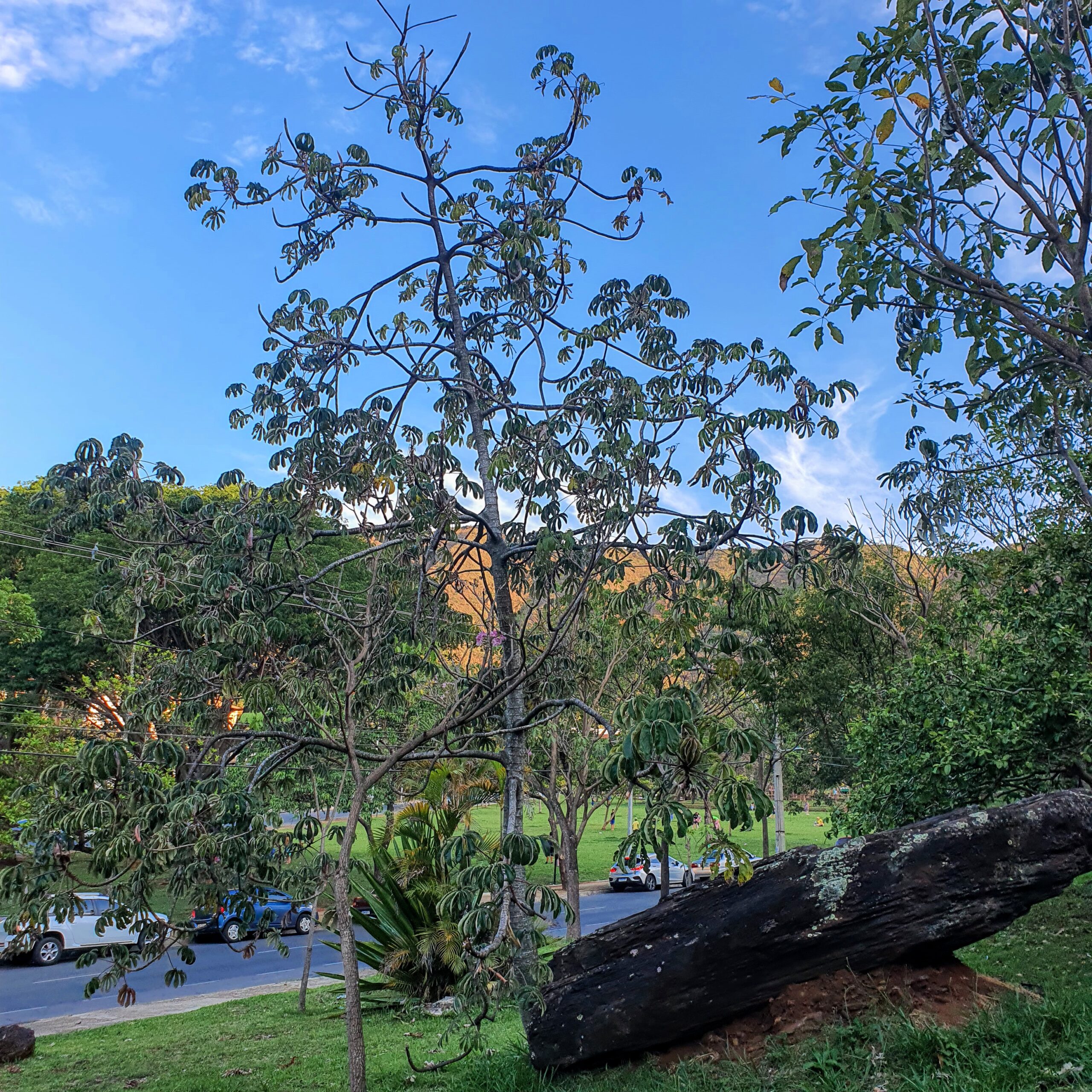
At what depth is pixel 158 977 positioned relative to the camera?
16.3 m

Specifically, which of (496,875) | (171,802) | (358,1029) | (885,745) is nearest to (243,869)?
(171,802)

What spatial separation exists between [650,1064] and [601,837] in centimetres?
4573

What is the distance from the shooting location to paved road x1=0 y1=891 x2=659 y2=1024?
1361 cm

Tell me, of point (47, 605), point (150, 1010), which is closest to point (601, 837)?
point (47, 605)

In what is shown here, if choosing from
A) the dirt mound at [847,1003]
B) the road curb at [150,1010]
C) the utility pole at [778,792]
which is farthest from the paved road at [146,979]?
the utility pole at [778,792]

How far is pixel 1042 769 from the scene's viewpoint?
7402 mm

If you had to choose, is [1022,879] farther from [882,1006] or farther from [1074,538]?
[1074,538]

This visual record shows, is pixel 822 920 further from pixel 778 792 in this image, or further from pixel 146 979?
pixel 146 979

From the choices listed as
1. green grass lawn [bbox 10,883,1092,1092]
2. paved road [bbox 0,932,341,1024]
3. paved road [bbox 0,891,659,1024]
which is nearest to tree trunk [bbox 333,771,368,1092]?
green grass lawn [bbox 10,883,1092,1092]

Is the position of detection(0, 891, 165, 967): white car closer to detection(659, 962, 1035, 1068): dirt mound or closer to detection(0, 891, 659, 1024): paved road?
detection(0, 891, 659, 1024): paved road

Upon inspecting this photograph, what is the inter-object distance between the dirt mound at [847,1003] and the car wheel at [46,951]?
1592 cm

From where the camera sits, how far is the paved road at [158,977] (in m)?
13.6

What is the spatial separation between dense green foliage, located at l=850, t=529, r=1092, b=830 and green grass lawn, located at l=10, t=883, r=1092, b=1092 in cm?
151

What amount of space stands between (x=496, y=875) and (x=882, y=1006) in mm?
2672
